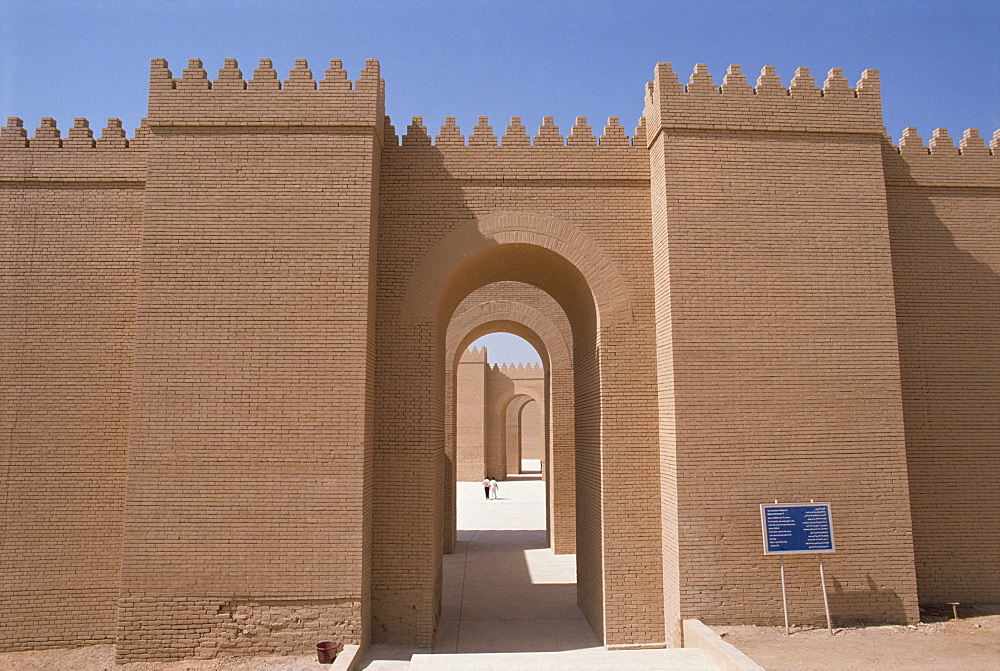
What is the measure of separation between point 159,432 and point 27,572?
2848 millimetres

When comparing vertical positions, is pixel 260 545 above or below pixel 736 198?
below

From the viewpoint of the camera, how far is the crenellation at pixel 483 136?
10.1m

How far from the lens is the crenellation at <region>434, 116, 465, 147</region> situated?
10.1 m

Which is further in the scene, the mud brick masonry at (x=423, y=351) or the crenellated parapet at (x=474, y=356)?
the crenellated parapet at (x=474, y=356)

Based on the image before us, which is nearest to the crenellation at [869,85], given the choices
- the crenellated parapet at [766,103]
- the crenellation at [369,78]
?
the crenellated parapet at [766,103]

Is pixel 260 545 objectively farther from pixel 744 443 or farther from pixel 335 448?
pixel 744 443

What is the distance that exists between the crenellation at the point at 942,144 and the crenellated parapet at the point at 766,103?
188cm

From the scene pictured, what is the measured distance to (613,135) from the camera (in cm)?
1012

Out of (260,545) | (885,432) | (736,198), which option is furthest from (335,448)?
(885,432)

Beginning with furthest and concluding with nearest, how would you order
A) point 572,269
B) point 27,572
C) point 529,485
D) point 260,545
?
1. point 529,485
2. point 572,269
3. point 27,572
4. point 260,545

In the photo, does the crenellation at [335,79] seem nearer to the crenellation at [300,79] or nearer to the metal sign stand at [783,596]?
→ the crenellation at [300,79]

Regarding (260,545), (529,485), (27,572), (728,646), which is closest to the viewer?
(728,646)

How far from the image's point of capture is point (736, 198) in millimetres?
9211

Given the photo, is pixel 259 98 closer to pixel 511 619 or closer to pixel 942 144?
pixel 511 619
